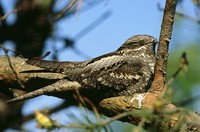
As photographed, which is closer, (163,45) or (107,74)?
(163,45)

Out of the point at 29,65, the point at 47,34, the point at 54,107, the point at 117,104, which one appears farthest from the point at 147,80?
the point at 47,34

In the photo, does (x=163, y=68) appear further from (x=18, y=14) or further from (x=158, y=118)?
(x=18, y=14)

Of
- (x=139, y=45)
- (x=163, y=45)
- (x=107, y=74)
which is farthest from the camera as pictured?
(x=139, y=45)

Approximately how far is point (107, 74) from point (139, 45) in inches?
Answer: 19.1

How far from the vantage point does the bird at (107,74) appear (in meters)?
3.67

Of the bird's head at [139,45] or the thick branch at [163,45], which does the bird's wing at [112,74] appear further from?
the thick branch at [163,45]

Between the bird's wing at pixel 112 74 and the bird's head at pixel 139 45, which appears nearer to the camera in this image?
the bird's wing at pixel 112 74

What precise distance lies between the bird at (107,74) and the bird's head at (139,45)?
0.49ft

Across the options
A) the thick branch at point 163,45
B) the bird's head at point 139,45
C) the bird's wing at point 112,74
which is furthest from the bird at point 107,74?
the thick branch at point 163,45

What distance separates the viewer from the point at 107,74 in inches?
147

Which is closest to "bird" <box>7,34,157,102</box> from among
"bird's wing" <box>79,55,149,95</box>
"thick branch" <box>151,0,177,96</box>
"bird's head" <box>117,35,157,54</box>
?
"bird's wing" <box>79,55,149,95</box>

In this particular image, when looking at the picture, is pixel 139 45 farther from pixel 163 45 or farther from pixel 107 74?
pixel 163 45

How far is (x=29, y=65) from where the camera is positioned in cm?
383

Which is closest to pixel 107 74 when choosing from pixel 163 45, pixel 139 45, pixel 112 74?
pixel 112 74
